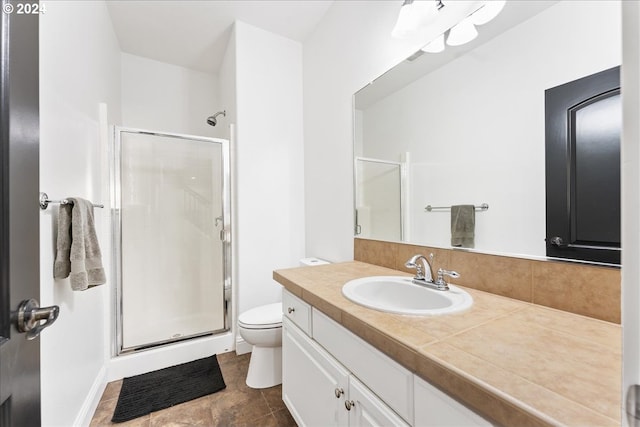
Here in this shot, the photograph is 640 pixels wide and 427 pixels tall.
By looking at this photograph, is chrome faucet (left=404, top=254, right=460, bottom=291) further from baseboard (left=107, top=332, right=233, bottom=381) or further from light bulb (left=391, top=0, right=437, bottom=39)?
baseboard (left=107, top=332, right=233, bottom=381)

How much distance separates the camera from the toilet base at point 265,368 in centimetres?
177

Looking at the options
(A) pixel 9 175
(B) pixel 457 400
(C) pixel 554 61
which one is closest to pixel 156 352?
(A) pixel 9 175

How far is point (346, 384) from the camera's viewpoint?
91 centimetres

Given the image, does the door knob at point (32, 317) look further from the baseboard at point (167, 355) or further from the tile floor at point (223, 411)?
the baseboard at point (167, 355)

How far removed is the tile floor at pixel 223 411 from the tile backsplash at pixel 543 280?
1218 millimetres

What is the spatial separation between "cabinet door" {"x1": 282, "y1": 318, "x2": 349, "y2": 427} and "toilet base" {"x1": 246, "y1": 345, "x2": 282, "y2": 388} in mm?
380

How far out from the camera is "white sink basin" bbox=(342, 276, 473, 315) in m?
0.95

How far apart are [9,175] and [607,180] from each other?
4.70 feet

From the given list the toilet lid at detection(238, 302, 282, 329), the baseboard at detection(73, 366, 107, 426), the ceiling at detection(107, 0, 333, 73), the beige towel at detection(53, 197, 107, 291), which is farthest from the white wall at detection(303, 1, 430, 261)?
the baseboard at detection(73, 366, 107, 426)

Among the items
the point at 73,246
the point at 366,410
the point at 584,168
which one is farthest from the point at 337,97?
the point at 366,410

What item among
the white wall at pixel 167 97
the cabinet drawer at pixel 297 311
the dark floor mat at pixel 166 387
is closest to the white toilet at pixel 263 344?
the dark floor mat at pixel 166 387

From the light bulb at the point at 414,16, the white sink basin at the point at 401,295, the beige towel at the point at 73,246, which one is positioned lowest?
the white sink basin at the point at 401,295

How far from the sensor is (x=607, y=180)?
758mm

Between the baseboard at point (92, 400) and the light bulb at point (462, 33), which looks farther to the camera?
the baseboard at point (92, 400)
